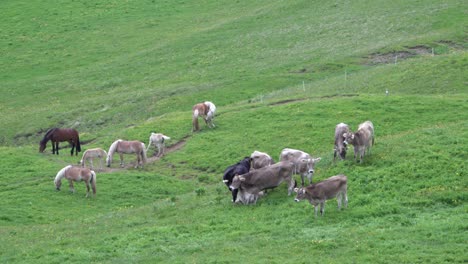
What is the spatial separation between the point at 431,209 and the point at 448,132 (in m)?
8.11

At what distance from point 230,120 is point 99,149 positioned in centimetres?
1019

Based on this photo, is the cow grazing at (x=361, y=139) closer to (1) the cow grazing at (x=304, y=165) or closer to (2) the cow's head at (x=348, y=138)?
(2) the cow's head at (x=348, y=138)

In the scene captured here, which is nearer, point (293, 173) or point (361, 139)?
point (293, 173)

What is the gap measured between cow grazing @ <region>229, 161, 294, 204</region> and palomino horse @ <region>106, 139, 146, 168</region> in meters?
14.3

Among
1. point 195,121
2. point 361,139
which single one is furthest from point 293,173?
point 195,121

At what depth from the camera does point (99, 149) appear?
4194 centimetres

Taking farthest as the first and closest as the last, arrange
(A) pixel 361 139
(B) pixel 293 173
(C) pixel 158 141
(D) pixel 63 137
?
(D) pixel 63 137 → (C) pixel 158 141 → (A) pixel 361 139 → (B) pixel 293 173

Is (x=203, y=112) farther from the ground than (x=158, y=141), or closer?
farther from the ground

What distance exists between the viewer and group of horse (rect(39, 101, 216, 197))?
3644 cm

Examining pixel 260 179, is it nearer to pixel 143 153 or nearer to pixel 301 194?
pixel 301 194

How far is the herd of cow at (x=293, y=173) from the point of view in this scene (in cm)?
2545

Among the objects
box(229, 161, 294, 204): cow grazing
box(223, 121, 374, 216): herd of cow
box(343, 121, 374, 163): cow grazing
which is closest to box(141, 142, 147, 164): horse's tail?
box(223, 121, 374, 216): herd of cow

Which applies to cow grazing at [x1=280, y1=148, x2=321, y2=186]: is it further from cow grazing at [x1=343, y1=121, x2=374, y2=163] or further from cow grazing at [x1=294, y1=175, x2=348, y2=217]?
cow grazing at [x1=294, y1=175, x2=348, y2=217]

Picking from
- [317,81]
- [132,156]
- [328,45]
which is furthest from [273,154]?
[328,45]
